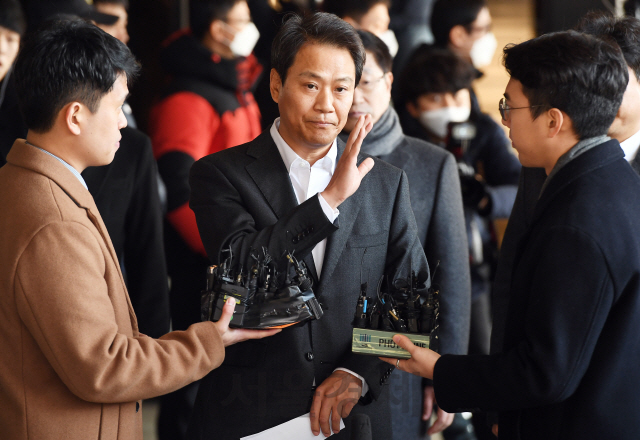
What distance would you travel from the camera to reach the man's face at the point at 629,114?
5.68ft

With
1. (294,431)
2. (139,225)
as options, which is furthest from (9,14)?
(294,431)

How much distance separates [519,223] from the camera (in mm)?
1888

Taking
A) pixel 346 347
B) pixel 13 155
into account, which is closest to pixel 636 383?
pixel 346 347

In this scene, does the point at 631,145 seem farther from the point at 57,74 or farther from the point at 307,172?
the point at 57,74

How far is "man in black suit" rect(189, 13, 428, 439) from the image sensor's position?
5.24ft

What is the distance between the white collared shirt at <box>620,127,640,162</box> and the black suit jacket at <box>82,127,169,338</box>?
144cm

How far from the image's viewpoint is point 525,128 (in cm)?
142

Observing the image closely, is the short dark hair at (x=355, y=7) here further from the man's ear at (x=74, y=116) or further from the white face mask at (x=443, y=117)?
the man's ear at (x=74, y=116)

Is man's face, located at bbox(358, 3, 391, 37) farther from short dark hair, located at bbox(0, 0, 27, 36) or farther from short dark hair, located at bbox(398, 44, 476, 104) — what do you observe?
short dark hair, located at bbox(0, 0, 27, 36)

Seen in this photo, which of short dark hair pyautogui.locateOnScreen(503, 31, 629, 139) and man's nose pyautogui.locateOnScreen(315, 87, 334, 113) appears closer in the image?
short dark hair pyautogui.locateOnScreen(503, 31, 629, 139)

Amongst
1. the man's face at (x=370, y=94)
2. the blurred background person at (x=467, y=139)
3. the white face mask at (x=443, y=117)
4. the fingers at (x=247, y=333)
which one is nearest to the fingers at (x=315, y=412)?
the fingers at (x=247, y=333)

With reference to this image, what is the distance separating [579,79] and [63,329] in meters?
1.09

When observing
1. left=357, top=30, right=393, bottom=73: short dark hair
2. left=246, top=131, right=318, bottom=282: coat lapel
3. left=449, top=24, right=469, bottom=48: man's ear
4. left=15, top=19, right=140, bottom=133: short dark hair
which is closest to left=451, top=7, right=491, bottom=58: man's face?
left=449, top=24, right=469, bottom=48: man's ear

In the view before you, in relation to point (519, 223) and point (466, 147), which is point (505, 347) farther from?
point (466, 147)
